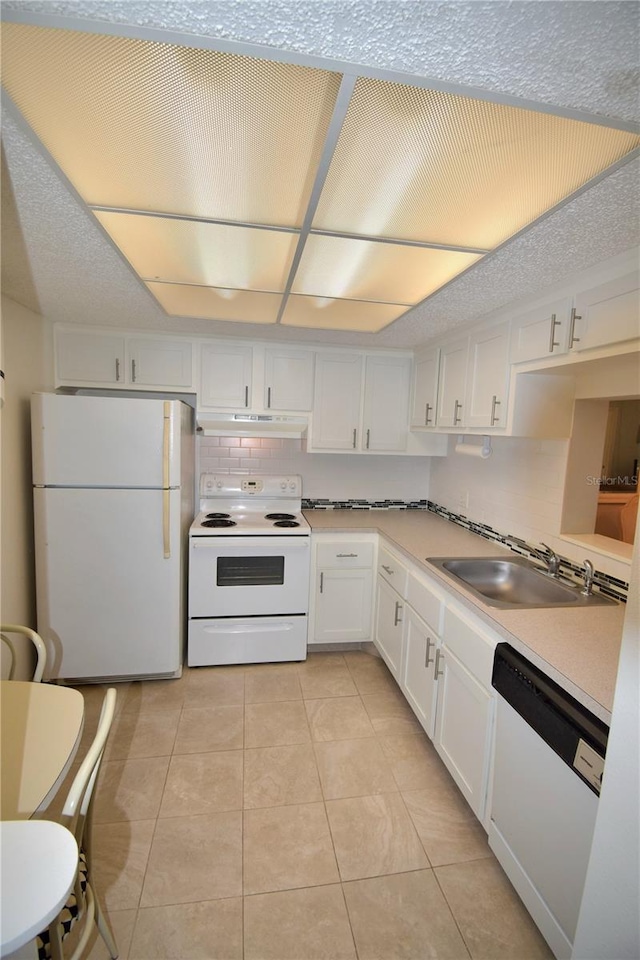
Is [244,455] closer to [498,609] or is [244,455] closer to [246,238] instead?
[246,238]

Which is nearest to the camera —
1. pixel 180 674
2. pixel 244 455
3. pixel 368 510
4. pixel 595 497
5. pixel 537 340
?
pixel 537 340

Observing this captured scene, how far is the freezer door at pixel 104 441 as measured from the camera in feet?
7.56

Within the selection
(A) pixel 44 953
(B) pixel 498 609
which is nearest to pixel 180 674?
(A) pixel 44 953

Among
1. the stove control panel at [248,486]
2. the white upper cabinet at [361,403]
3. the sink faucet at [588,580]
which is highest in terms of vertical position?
the white upper cabinet at [361,403]

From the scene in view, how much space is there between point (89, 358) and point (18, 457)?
30.6 inches

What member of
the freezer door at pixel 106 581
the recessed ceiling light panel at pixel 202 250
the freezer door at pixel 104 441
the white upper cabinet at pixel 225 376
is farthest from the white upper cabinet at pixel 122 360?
the recessed ceiling light panel at pixel 202 250

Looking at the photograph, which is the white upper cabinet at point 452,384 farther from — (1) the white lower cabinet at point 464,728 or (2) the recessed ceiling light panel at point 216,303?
(1) the white lower cabinet at point 464,728

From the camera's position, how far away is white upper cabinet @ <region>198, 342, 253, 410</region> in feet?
9.45

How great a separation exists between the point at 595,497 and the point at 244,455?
2269mm

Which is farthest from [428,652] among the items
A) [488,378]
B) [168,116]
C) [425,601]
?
[168,116]

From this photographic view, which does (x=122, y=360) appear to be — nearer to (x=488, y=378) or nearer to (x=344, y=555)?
(x=344, y=555)

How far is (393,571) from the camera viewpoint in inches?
103

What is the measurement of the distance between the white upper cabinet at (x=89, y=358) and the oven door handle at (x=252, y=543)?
3.88 ft

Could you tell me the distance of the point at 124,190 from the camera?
117cm
